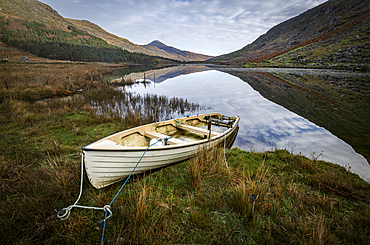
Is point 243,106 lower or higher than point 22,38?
lower

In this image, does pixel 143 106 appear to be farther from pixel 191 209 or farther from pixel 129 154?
pixel 191 209

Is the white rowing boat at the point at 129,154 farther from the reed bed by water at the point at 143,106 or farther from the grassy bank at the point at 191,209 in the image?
the reed bed by water at the point at 143,106

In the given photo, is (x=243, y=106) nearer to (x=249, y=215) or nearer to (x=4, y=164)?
(x=249, y=215)

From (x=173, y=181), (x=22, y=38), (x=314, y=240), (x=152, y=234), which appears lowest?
(x=173, y=181)

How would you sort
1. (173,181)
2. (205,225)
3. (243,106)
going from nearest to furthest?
1. (205,225)
2. (173,181)
3. (243,106)

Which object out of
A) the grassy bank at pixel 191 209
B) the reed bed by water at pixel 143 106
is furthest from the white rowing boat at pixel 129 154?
the reed bed by water at pixel 143 106

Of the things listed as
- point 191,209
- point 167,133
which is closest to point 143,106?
point 167,133

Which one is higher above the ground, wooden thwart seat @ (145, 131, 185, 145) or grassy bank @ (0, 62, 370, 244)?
wooden thwart seat @ (145, 131, 185, 145)

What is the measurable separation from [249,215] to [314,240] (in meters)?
0.92

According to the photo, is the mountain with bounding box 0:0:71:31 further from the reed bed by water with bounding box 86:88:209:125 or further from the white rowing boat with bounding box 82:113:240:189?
the white rowing boat with bounding box 82:113:240:189

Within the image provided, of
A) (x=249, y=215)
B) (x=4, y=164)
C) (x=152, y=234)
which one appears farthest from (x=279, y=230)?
(x=4, y=164)

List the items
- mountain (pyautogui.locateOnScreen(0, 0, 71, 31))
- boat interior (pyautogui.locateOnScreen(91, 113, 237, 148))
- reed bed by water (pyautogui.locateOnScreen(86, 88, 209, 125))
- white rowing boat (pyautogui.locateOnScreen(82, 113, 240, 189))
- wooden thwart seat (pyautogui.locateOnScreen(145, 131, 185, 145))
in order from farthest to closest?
mountain (pyautogui.locateOnScreen(0, 0, 71, 31)), reed bed by water (pyautogui.locateOnScreen(86, 88, 209, 125)), wooden thwart seat (pyautogui.locateOnScreen(145, 131, 185, 145)), boat interior (pyautogui.locateOnScreen(91, 113, 237, 148)), white rowing boat (pyautogui.locateOnScreen(82, 113, 240, 189))

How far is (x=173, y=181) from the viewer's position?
162 inches

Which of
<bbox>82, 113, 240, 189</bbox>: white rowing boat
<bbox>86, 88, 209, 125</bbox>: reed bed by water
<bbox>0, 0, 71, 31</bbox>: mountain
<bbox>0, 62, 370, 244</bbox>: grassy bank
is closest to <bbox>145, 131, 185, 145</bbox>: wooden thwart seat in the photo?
<bbox>82, 113, 240, 189</bbox>: white rowing boat
